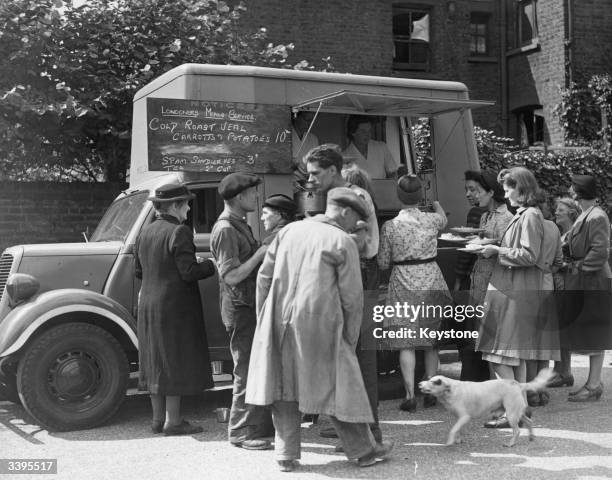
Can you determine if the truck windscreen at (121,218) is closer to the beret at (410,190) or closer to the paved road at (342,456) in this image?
the paved road at (342,456)

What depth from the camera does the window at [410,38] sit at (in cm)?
1894

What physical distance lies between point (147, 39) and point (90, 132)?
1.58m

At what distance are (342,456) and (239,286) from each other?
139cm

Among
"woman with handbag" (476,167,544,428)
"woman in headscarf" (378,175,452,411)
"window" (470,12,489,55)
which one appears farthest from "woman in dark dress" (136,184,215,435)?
"window" (470,12,489,55)

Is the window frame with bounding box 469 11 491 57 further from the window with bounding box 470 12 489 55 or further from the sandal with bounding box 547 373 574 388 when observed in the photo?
the sandal with bounding box 547 373 574 388

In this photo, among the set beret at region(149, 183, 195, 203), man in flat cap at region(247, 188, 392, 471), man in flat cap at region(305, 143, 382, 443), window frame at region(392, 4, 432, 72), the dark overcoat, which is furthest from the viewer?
window frame at region(392, 4, 432, 72)

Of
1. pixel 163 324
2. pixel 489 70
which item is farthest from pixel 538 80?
pixel 163 324

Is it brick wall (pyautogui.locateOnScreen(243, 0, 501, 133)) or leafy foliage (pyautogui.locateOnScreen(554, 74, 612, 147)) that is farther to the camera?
leafy foliage (pyautogui.locateOnScreen(554, 74, 612, 147))

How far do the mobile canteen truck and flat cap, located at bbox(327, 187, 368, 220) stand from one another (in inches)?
88.4

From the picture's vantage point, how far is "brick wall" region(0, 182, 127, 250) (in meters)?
11.2

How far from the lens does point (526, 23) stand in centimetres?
1938

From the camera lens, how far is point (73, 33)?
11.4m

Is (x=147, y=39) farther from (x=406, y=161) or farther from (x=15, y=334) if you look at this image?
(x=15, y=334)

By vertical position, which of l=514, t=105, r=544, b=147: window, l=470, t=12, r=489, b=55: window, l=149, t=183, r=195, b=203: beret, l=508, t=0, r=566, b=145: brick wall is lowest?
l=149, t=183, r=195, b=203: beret
